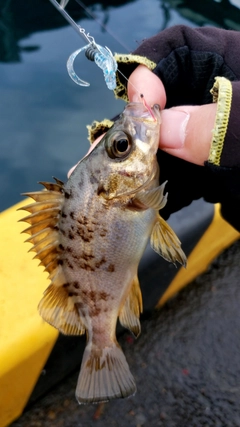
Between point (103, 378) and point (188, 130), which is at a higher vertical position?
point (188, 130)

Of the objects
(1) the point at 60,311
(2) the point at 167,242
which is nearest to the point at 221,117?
(2) the point at 167,242

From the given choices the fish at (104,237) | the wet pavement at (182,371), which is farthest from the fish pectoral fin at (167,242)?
the wet pavement at (182,371)

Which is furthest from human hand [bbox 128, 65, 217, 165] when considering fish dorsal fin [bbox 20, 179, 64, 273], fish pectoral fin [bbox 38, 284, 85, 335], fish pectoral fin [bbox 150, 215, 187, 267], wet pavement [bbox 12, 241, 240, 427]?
wet pavement [bbox 12, 241, 240, 427]

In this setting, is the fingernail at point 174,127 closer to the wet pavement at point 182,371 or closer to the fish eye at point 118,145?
the fish eye at point 118,145

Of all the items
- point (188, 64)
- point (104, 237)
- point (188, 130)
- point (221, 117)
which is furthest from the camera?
point (188, 64)

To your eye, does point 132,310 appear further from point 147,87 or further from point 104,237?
point 147,87

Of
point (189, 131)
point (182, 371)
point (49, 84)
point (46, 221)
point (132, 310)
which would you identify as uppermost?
point (189, 131)

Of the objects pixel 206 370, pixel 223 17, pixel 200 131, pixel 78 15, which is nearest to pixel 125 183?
pixel 200 131
